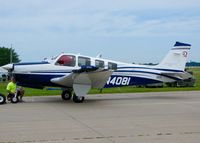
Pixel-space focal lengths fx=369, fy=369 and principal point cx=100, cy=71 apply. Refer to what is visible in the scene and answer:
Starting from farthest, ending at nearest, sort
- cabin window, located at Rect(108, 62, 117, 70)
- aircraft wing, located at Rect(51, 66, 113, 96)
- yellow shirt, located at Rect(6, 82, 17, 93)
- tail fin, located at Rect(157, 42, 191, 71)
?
tail fin, located at Rect(157, 42, 191, 71)
cabin window, located at Rect(108, 62, 117, 70)
yellow shirt, located at Rect(6, 82, 17, 93)
aircraft wing, located at Rect(51, 66, 113, 96)

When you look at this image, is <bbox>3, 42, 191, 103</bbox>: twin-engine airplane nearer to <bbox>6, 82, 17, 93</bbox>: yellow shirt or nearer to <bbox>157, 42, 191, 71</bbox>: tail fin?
<bbox>157, 42, 191, 71</bbox>: tail fin

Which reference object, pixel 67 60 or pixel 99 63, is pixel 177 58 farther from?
pixel 67 60

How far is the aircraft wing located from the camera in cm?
1577

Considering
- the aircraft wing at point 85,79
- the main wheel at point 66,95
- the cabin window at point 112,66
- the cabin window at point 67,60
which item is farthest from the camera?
the main wheel at point 66,95

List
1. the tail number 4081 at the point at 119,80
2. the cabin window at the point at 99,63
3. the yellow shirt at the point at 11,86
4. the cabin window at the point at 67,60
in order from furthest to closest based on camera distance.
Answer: the tail number 4081 at the point at 119,80, the cabin window at the point at 99,63, the cabin window at the point at 67,60, the yellow shirt at the point at 11,86

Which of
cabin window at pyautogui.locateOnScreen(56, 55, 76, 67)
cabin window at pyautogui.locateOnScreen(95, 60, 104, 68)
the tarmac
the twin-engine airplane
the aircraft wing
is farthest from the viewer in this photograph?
cabin window at pyautogui.locateOnScreen(95, 60, 104, 68)

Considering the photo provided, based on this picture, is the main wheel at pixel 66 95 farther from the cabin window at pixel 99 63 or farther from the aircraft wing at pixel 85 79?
the cabin window at pixel 99 63

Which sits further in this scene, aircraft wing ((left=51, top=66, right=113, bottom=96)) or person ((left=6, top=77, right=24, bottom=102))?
person ((left=6, top=77, right=24, bottom=102))

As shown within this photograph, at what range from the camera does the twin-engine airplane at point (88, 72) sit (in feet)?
53.8

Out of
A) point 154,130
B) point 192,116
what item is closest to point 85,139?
point 154,130

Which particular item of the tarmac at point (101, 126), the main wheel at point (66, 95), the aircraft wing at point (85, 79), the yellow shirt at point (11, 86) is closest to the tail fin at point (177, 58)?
the aircraft wing at point (85, 79)

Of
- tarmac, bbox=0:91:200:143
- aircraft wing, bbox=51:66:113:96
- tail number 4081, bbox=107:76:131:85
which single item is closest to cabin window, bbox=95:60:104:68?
tail number 4081, bbox=107:76:131:85

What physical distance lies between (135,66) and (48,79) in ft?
15.4

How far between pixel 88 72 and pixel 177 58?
6595 millimetres
